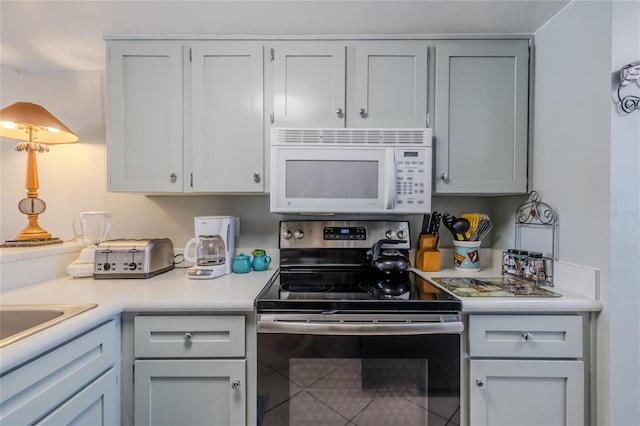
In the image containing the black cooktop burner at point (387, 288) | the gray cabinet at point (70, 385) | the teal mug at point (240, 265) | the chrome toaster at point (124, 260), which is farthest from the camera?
the teal mug at point (240, 265)

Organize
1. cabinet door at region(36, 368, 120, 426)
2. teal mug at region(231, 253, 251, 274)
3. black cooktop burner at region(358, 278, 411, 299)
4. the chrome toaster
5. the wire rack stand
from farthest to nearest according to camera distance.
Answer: teal mug at region(231, 253, 251, 274)
the chrome toaster
the wire rack stand
black cooktop burner at region(358, 278, 411, 299)
cabinet door at region(36, 368, 120, 426)

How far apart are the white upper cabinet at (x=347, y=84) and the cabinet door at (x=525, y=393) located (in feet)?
3.77

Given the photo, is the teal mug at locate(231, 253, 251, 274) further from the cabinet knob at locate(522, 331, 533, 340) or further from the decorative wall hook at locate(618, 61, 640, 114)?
the decorative wall hook at locate(618, 61, 640, 114)

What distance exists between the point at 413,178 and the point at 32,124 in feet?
6.48

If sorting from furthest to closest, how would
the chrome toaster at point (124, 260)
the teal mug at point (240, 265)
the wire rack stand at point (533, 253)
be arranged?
A: the teal mug at point (240, 265), the chrome toaster at point (124, 260), the wire rack stand at point (533, 253)

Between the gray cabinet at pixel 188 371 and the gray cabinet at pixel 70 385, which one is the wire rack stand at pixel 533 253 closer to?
the gray cabinet at pixel 188 371

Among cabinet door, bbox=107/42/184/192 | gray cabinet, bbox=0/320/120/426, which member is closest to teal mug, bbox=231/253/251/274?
cabinet door, bbox=107/42/184/192

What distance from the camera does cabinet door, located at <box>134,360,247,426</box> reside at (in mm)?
1103

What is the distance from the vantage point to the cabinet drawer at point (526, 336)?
3.69ft

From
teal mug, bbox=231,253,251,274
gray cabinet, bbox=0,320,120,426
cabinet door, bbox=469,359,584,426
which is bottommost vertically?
cabinet door, bbox=469,359,584,426

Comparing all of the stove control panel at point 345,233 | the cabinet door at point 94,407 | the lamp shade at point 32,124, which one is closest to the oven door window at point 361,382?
the cabinet door at point 94,407

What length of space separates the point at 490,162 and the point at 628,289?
74 centimetres

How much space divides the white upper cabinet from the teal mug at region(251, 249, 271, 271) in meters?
0.73

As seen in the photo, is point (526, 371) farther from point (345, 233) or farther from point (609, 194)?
point (345, 233)
